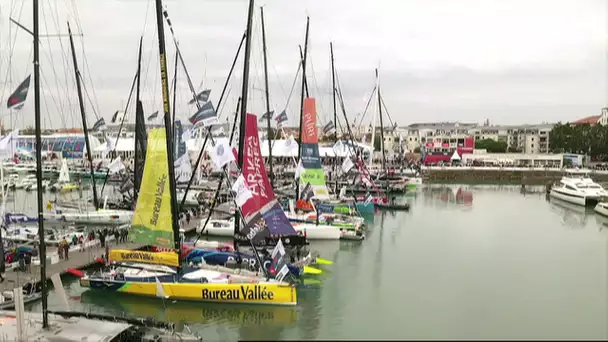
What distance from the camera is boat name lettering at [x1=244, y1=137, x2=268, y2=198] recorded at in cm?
1833

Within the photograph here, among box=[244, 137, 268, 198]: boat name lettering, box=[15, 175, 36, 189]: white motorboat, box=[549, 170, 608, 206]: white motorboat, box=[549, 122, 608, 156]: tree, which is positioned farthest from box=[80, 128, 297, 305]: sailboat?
box=[549, 122, 608, 156]: tree

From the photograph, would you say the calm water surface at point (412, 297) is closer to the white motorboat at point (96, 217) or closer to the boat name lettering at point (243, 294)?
the boat name lettering at point (243, 294)

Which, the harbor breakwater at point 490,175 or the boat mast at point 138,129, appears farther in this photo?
the harbor breakwater at point 490,175

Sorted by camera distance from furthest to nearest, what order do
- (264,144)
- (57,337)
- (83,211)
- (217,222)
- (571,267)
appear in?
(264,144) < (83,211) < (217,222) < (571,267) < (57,337)

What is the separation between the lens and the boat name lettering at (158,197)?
16141mm

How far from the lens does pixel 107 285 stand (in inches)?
704

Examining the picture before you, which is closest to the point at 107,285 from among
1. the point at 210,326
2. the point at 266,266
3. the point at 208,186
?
the point at 210,326

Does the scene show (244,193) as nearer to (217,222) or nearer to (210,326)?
(210,326)

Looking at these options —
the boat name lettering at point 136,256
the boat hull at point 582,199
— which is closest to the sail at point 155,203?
the boat name lettering at point 136,256

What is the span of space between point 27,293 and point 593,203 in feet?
145

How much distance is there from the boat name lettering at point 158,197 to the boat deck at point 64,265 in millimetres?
5575

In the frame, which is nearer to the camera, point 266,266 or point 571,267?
point 571,267

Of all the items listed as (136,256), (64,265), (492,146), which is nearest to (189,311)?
(136,256)

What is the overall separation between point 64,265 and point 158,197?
748cm
